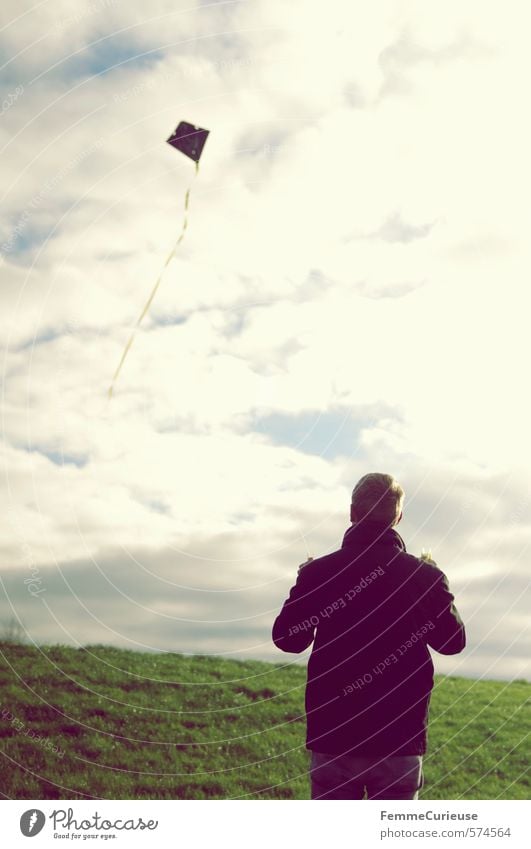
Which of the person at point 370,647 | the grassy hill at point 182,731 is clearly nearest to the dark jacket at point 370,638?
the person at point 370,647

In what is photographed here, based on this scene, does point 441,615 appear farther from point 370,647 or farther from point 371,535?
point 371,535

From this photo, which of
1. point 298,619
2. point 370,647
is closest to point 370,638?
point 370,647

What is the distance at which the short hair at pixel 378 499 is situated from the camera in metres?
6.30

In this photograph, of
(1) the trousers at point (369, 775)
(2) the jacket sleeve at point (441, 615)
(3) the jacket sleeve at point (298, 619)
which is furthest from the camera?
(3) the jacket sleeve at point (298, 619)

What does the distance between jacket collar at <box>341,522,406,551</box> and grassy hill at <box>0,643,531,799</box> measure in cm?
908

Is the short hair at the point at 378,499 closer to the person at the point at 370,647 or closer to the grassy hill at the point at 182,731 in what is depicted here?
the person at the point at 370,647

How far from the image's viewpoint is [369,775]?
233 inches

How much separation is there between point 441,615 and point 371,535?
2.67ft
